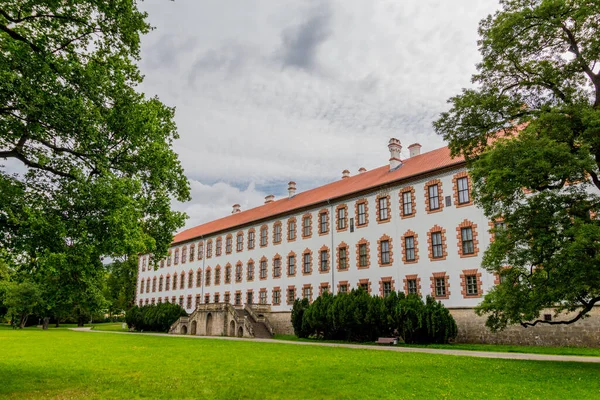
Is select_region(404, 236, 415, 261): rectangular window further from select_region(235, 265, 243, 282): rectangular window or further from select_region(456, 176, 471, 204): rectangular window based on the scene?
select_region(235, 265, 243, 282): rectangular window

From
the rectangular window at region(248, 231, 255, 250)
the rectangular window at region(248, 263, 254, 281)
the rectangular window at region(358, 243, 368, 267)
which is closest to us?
the rectangular window at region(358, 243, 368, 267)

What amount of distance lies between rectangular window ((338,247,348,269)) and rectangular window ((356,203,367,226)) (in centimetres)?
245

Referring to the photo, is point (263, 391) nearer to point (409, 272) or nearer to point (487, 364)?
point (487, 364)

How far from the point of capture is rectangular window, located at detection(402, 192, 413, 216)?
96.9ft

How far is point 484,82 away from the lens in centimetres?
1627

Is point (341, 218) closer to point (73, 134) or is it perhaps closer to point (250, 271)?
point (250, 271)

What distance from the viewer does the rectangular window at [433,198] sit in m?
27.9

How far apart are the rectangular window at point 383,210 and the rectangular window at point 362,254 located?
2.38m

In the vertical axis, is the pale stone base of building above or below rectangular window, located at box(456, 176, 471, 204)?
below

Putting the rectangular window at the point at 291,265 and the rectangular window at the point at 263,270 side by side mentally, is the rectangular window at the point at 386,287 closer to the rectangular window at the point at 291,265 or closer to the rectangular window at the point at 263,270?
the rectangular window at the point at 291,265

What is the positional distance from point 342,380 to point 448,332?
14980mm

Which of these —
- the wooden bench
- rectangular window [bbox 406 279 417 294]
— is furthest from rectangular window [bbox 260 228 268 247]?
the wooden bench

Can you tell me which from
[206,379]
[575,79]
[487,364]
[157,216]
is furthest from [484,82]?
[206,379]

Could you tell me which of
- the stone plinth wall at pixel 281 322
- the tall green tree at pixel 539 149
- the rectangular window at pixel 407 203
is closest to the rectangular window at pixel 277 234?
the stone plinth wall at pixel 281 322
